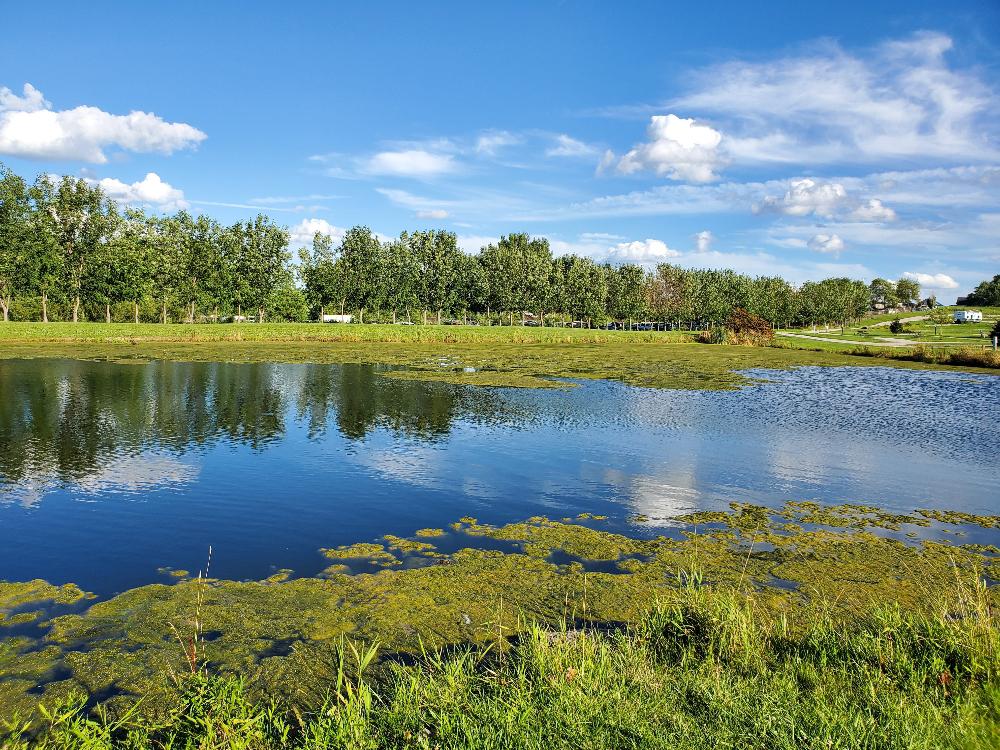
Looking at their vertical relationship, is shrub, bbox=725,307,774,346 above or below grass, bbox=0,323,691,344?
above

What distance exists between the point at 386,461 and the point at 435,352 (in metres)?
45.9

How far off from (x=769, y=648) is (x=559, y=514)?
292 inches

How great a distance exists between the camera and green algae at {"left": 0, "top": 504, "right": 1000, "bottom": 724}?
8664mm

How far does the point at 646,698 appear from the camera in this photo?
708 centimetres

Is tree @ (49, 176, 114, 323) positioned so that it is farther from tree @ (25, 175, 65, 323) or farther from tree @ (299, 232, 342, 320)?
tree @ (299, 232, 342, 320)

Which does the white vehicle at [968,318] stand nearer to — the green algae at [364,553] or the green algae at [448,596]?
the green algae at [448,596]

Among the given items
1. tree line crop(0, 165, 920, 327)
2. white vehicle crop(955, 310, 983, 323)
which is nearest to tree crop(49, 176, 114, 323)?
tree line crop(0, 165, 920, 327)

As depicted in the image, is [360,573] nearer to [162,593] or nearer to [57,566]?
[162,593]

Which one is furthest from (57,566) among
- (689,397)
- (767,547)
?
(689,397)

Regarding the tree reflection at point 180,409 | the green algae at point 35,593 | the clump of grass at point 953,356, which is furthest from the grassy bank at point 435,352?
the green algae at point 35,593

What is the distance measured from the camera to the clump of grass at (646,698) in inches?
248

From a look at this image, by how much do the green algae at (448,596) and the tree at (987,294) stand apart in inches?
8104

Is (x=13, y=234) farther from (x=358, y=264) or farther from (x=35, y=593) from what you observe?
(x=35, y=593)

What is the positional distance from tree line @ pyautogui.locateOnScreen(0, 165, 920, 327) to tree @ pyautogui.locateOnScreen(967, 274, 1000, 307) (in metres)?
46.2
